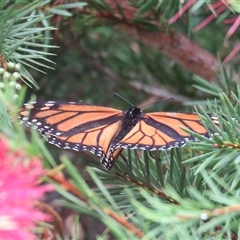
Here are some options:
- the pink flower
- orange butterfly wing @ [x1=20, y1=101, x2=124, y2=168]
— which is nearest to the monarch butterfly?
orange butterfly wing @ [x1=20, y1=101, x2=124, y2=168]

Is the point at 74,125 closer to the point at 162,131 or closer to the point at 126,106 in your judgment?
the point at 162,131

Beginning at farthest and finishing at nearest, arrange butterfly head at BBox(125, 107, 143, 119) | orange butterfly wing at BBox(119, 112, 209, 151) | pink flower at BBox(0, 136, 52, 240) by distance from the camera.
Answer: butterfly head at BBox(125, 107, 143, 119) → orange butterfly wing at BBox(119, 112, 209, 151) → pink flower at BBox(0, 136, 52, 240)

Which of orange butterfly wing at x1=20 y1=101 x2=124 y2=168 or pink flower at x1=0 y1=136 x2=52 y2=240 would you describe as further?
orange butterfly wing at x1=20 y1=101 x2=124 y2=168

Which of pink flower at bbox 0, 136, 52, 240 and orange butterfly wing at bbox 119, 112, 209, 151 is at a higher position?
pink flower at bbox 0, 136, 52, 240

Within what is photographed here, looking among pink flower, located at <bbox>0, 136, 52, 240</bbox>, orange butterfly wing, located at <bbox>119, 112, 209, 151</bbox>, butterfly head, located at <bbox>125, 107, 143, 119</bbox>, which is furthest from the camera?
butterfly head, located at <bbox>125, 107, 143, 119</bbox>

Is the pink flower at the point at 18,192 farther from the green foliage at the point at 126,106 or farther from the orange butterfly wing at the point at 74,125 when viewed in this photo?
the orange butterfly wing at the point at 74,125

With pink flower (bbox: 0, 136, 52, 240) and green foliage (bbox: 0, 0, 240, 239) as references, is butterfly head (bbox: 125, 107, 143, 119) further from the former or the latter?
pink flower (bbox: 0, 136, 52, 240)

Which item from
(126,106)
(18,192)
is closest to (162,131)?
(18,192)
